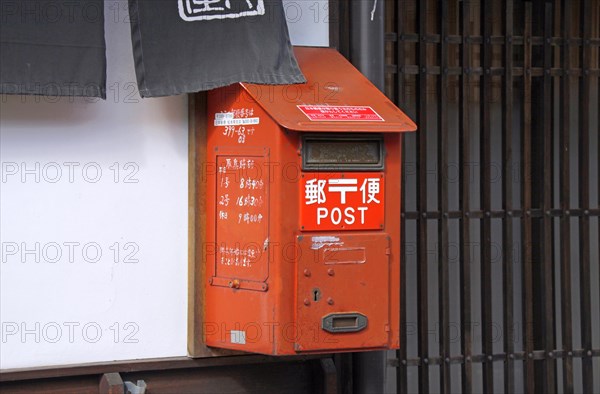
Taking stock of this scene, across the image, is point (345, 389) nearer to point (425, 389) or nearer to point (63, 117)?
point (425, 389)

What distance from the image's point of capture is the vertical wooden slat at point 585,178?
6.52 metres

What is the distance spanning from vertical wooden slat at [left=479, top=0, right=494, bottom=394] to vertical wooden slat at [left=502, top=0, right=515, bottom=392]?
0.10 meters

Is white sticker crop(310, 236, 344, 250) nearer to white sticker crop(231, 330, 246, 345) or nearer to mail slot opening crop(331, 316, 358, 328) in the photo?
mail slot opening crop(331, 316, 358, 328)

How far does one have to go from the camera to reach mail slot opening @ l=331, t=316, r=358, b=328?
5.10 m

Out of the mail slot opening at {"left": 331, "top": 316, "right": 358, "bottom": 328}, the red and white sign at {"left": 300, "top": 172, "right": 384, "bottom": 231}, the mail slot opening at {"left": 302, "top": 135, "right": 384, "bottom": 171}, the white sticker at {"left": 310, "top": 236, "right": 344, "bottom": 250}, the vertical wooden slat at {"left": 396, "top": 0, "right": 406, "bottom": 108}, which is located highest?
the vertical wooden slat at {"left": 396, "top": 0, "right": 406, "bottom": 108}

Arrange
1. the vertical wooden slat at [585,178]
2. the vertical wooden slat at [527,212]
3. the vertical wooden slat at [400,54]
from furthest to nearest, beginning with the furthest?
the vertical wooden slat at [585,178]
the vertical wooden slat at [527,212]
the vertical wooden slat at [400,54]

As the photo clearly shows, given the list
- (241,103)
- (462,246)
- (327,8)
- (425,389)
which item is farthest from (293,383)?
(327,8)

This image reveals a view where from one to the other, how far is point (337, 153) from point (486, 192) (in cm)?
158

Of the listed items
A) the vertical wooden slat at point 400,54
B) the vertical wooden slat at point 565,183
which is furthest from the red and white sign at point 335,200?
the vertical wooden slat at point 565,183

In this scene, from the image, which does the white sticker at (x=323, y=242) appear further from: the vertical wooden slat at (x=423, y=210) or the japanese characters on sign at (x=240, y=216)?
the vertical wooden slat at (x=423, y=210)

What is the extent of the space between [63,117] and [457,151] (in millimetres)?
2586

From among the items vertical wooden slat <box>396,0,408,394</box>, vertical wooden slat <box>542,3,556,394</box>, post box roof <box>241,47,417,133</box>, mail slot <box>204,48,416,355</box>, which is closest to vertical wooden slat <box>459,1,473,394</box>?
vertical wooden slat <box>396,0,408,394</box>

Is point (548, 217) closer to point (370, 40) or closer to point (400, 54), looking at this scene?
point (400, 54)

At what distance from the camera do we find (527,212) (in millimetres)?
6430
